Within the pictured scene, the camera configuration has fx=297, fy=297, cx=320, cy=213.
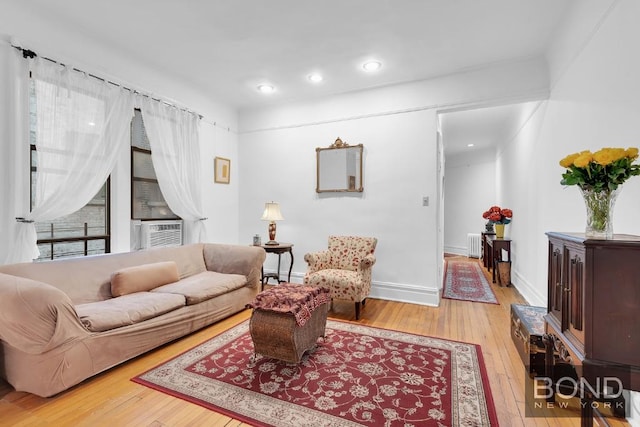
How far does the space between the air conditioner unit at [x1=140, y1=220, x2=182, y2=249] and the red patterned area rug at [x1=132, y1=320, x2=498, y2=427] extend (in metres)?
1.61

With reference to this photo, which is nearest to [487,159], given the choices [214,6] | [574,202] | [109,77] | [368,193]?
[368,193]

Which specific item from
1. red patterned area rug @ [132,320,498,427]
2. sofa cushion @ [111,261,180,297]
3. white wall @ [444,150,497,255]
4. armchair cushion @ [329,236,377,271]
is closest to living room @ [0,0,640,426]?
armchair cushion @ [329,236,377,271]

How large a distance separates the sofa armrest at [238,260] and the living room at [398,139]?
769 millimetres

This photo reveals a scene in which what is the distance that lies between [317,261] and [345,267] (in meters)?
0.37

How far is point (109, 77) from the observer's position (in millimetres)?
3062

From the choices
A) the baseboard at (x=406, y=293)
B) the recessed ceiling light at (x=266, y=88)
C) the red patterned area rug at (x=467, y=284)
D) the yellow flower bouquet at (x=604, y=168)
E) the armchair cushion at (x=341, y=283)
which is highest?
the recessed ceiling light at (x=266, y=88)

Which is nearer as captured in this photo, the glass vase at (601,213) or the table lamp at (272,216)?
the glass vase at (601,213)

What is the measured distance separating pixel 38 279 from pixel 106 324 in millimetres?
711

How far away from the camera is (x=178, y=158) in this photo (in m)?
3.78

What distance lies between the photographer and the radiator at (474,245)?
743 centimetres

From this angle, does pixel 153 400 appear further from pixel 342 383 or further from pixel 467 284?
pixel 467 284

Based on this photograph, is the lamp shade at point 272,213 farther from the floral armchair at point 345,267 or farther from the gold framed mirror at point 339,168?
the floral armchair at point 345,267

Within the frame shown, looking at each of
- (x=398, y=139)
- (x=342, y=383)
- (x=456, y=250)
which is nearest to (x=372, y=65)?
(x=398, y=139)

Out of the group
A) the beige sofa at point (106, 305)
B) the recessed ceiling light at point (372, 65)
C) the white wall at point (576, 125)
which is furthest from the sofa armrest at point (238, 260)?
the white wall at point (576, 125)
